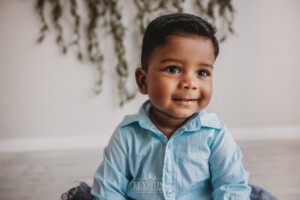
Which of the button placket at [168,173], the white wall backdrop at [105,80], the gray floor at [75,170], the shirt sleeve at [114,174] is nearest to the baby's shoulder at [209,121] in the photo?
the button placket at [168,173]

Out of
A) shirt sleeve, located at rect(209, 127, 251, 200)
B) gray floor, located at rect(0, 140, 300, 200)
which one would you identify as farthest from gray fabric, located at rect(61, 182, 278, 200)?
gray floor, located at rect(0, 140, 300, 200)

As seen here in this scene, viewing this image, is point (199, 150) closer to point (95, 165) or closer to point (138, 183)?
point (138, 183)

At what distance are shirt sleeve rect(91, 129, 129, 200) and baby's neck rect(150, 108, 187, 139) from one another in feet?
0.36

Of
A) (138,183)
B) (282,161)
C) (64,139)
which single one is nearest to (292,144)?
(282,161)

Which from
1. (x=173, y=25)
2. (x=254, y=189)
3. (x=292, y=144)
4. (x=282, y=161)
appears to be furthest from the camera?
(x=292, y=144)

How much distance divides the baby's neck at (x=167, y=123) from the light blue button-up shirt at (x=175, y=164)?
2 cm

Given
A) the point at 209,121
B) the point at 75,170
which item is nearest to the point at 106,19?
the point at 75,170

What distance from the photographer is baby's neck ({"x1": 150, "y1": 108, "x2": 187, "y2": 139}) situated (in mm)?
960

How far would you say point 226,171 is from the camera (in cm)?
93

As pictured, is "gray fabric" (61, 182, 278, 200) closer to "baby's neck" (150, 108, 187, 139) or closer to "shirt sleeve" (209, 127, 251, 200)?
"shirt sleeve" (209, 127, 251, 200)

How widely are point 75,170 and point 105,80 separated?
2.30 ft

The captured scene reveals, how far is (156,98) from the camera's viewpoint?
2.92 feet

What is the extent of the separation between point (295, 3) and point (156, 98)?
78.4 inches

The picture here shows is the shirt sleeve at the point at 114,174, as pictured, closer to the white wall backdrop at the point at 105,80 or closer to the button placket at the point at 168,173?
the button placket at the point at 168,173
